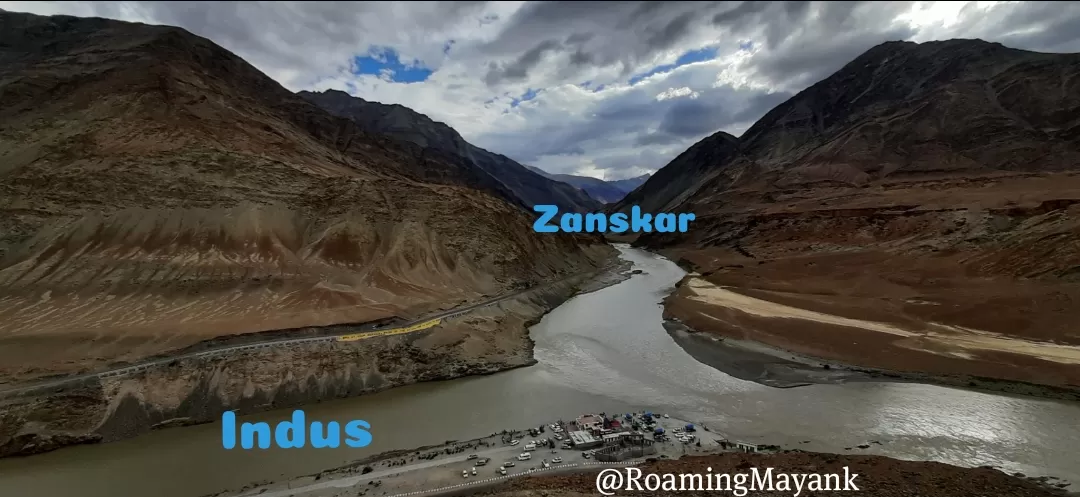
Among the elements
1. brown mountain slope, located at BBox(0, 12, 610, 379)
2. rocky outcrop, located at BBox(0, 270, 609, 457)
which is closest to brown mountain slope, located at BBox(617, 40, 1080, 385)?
rocky outcrop, located at BBox(0, 270, 609, 457)

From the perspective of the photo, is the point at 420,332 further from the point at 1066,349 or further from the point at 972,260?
the point at 972,260

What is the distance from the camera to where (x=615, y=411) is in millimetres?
29203

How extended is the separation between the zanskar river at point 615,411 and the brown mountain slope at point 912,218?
6.01 meters

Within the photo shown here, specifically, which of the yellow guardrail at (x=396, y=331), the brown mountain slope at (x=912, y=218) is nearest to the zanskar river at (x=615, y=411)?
the yellow guardrail at (x=396, y=331)

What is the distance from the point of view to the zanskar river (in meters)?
22.7

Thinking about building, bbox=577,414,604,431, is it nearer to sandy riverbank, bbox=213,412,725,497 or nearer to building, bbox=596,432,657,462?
building, bbox=596,432,657,462

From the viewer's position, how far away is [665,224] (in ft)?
441

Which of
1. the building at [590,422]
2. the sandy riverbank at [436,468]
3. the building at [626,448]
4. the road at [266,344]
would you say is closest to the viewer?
the sandy riverbank at [436,468]

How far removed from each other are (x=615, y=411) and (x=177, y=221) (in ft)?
154

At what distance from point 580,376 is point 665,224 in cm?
10433

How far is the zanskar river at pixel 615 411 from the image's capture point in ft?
74.5

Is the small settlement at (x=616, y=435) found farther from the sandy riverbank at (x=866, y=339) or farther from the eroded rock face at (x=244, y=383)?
the eroded rock face at (x=244, y=383)

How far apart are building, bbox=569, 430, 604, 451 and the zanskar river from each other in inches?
147

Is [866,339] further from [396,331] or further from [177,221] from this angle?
[177,221]
